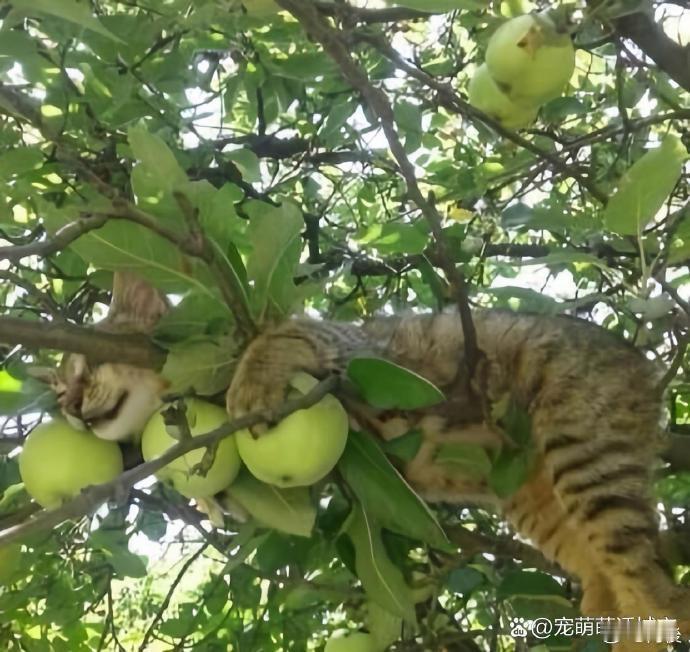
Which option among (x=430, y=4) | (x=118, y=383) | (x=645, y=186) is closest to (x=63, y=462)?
(x=118, y=383)

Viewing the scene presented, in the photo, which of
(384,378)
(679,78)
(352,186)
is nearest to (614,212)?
(679,78)

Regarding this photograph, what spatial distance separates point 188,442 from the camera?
89 centimetres

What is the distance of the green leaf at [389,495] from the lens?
1146 millimetres

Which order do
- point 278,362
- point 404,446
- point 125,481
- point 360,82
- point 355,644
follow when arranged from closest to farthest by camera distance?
point 125,481 < point 360,82 < point 404,446 < point 278,362 < point 355,644

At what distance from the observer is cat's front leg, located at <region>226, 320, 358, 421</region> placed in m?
1.24

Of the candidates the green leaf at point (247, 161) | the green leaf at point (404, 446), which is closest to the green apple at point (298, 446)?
the green leaf at point (404, 446)

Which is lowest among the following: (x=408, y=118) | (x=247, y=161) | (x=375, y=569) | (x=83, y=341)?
(x=375, y=569)

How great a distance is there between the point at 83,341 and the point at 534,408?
2.87 ft

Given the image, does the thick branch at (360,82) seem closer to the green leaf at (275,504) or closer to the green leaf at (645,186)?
the green leaf at (645,186)

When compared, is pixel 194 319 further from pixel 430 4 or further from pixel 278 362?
pixel 430 4

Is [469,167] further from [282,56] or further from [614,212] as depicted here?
[614,212]

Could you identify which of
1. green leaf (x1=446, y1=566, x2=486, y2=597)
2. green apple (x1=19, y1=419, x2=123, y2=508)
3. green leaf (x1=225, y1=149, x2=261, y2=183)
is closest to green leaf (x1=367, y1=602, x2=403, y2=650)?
green leaf (x1=446, y1=566, x2=486, y2=597)

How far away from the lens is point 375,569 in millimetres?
1227

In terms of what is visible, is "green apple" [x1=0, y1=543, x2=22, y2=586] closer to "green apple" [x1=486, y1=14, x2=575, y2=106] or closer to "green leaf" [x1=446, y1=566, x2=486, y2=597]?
"green leaf" [x1=446, y1=566, x2=486, y2=597]
